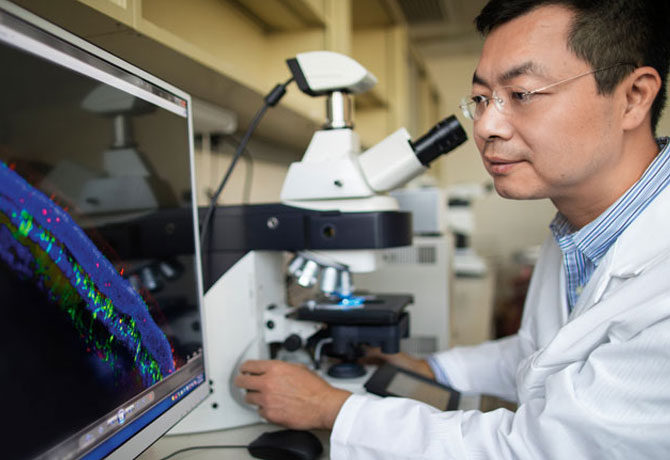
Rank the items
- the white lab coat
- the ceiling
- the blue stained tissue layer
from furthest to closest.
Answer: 1. the ceiling
2. the white lab coat
3. the blue stained tissue layer

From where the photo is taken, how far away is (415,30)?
3451 mm

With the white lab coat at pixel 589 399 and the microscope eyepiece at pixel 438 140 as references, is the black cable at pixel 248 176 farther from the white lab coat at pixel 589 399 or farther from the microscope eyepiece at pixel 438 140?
the white lab coat at pixel 589 399

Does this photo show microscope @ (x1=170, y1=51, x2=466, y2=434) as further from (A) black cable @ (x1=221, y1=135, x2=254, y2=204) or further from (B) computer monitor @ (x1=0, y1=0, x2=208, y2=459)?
(A) black cable @ (x1=221, y1=135, x2=254, y2=204)

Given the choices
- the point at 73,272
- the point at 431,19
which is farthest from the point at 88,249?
the point at 431,19

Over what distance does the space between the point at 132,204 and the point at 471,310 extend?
1739 millimetres

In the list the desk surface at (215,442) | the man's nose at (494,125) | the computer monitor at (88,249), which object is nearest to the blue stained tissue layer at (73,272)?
the computer monitor at (88,249)

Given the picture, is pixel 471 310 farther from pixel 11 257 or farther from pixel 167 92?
pixel 11 257

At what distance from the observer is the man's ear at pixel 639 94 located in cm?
72

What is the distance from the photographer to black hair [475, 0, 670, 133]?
686 mm

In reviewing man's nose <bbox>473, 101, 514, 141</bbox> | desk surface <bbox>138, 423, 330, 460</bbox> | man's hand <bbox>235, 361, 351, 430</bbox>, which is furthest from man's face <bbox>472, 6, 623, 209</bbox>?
desk surface <bbox>138, 423, 330, 460</bbox>

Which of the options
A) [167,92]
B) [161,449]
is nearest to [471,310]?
[161,449]

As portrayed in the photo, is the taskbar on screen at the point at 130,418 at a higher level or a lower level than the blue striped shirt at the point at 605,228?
lower

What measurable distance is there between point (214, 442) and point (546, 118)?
2.47ft

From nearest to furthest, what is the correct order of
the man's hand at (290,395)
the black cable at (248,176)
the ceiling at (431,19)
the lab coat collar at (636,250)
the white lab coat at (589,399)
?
the white lab coat at (589,399) → the lab coat collar at (636,250) → the man's hand at (290,395) → the black cable at (248,176) → the ceiling at (431,19)
